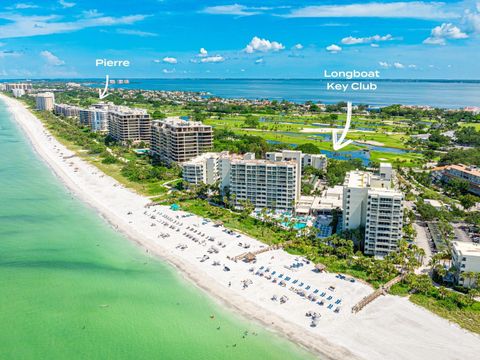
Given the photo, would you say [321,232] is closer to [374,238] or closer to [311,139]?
[374,238]

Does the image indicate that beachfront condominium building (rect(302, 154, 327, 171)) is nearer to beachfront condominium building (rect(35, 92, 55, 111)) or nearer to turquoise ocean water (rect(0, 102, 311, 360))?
turquoise ocean water (rect(0, 102, 311, 360))

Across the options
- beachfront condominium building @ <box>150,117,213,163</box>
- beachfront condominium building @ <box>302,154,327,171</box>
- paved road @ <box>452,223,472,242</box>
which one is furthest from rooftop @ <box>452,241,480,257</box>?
beachfront condominium building @ <box>150,117,213,163</box>

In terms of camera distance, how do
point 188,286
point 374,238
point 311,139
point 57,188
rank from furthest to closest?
point 311,139 < point 57,188 < point 374,238 < point 188,286

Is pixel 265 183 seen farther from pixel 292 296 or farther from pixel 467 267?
pixel 467 267

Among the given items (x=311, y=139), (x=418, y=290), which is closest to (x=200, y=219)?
(x=418, y=290)

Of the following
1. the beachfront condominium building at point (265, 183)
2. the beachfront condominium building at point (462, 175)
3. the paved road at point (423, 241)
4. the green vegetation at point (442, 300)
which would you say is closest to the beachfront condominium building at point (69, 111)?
the beachfront condominium building at point (265, 183)
